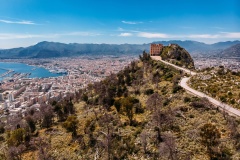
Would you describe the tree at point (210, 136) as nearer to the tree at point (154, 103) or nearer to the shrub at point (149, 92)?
the tree at point (154, 103)

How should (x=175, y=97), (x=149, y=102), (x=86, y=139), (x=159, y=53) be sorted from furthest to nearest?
(x=159, y=53) < (x=175, y=97) < (x=149, y=102) < (x=86, y=139)

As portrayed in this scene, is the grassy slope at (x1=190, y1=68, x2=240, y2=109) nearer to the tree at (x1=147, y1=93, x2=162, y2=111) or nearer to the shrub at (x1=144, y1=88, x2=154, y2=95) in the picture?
the shrub at (x1=144, y1=88, x2=154, y2=95)

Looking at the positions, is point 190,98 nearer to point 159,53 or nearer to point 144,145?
point 144,145

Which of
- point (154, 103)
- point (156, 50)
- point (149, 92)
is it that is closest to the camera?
point (154, 103)

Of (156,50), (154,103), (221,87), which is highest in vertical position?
(156,50)

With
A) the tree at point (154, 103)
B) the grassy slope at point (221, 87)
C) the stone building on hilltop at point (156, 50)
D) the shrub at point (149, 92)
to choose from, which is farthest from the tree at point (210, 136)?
the stone building on hilltop at point (156, 50)

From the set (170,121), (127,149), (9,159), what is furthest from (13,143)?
(170,121)

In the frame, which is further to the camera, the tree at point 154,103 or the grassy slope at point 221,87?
the tree at point 154,103

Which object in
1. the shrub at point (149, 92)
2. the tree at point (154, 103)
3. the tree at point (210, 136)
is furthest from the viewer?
the shrub at point (149, 92)

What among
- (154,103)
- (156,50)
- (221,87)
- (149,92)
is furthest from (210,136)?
(156,50)

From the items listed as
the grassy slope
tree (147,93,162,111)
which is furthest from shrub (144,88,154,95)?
tree (147,93,162,111)

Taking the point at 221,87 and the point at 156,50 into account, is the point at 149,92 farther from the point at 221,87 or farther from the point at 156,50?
the point at 156,50
